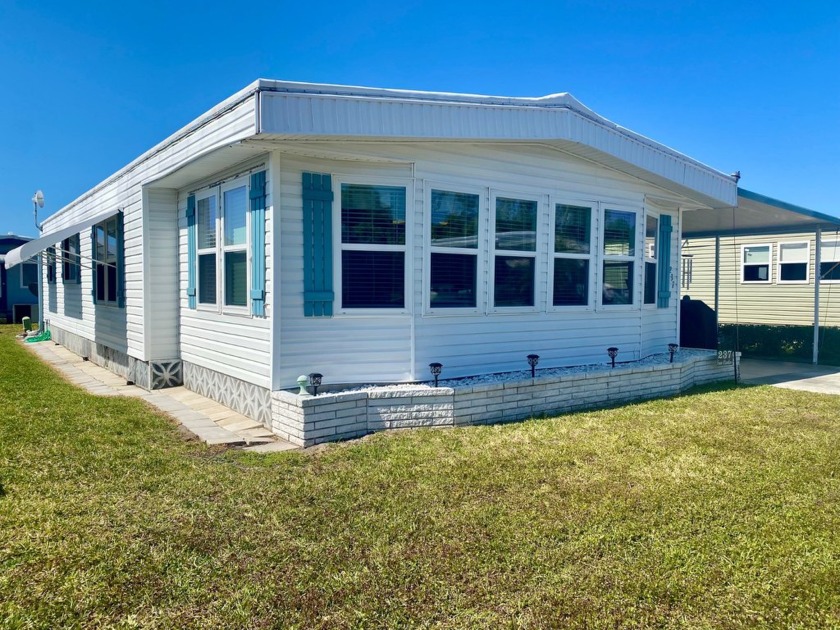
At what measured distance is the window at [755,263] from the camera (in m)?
15.3

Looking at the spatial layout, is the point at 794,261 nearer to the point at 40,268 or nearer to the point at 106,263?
the point at 106,263

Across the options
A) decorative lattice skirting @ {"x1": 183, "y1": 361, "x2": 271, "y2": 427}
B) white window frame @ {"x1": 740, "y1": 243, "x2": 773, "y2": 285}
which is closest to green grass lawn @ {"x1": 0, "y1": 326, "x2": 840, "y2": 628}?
decorative lattice skirting @ {"x1": 183, "y1": 361, "x2": 271, "y2": 427}

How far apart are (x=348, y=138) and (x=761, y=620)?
182 inches

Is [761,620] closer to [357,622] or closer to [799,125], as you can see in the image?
[357,622]

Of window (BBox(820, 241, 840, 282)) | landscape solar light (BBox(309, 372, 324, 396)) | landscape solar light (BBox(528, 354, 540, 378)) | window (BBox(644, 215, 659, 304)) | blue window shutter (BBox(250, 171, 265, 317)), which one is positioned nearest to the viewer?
landscape solar light (BBox(309, 372, 324, 396))

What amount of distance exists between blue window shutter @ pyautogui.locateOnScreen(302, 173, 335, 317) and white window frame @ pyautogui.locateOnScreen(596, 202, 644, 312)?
3.90 m

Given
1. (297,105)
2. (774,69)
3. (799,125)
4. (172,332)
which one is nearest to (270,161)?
(297,105)

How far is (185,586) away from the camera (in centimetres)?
274

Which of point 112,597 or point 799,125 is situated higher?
point 799,125

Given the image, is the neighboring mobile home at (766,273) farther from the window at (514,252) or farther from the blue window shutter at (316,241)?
the blue window shutter at (316,241)

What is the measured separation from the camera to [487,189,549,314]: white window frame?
6.63 m

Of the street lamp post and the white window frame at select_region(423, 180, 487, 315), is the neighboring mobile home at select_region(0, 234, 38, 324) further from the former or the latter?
the white window frame at select_region(423, 180, 487, 315)

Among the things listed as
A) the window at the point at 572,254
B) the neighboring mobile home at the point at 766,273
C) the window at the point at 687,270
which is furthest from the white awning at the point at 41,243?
the window at the point at 687,270

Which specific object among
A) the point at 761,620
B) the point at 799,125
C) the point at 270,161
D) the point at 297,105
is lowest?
the point at 761,620
